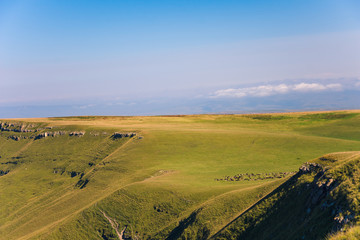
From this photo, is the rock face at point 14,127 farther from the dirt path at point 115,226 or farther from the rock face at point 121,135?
the dirt path at point 115,226

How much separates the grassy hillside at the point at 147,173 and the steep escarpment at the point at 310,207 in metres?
5.88

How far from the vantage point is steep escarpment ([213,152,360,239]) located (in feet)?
70.3

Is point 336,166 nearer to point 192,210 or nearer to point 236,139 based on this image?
point 192,210

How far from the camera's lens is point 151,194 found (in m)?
56.9

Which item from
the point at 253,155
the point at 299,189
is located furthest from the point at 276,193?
the point at 253,155

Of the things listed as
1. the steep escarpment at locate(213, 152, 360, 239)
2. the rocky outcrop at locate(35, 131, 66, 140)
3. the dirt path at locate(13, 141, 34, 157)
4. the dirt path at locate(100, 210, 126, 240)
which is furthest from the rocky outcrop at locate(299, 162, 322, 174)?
the dirt path at locate(13, 141, 34, 157)

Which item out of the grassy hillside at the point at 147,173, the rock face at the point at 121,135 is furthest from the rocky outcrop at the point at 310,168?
the rock face at the point at 121,135

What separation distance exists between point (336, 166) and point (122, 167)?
70.2m

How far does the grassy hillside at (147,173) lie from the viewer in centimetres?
4925

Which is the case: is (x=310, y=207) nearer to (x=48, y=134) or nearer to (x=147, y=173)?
(x=147, y=173)

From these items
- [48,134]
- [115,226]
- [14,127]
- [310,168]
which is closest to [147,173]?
[115,226]

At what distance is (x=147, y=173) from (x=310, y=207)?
56731 mm

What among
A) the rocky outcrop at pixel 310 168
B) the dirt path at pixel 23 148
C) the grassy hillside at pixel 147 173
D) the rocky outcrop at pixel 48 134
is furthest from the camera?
the rocky outcrop at pixel 48 134

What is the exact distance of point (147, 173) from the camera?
76688 millimetres
